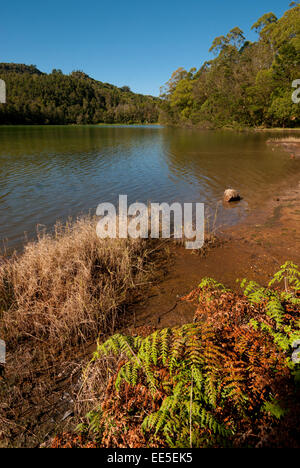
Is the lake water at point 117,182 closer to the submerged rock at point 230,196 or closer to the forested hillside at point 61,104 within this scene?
the submerged rock at point 230,196

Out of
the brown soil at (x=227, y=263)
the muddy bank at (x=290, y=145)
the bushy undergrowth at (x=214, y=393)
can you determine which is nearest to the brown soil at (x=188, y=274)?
the brown soil at (x=227, y=263)

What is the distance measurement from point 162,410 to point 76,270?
12.3 feet

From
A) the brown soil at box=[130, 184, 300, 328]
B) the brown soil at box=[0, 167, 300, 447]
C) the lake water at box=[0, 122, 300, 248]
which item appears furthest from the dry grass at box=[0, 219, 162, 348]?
the lake water at box=[0, 122, 300, 248]

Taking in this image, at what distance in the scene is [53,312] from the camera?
434 centimetres

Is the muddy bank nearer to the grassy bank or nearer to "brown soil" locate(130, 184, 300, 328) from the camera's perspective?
"brown soil" locate(130, 184, 300, 328)

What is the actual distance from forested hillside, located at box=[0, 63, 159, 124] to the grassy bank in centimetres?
11437

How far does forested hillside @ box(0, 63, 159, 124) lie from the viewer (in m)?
105

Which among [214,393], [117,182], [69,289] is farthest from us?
[117,182]

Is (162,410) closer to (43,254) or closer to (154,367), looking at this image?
(154,367)

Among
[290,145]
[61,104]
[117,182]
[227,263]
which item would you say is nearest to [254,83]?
[290,145]

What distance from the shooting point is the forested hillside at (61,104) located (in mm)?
104625

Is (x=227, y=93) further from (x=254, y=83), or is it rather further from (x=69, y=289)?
(x=69, y=289)

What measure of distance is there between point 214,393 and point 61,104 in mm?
166511
